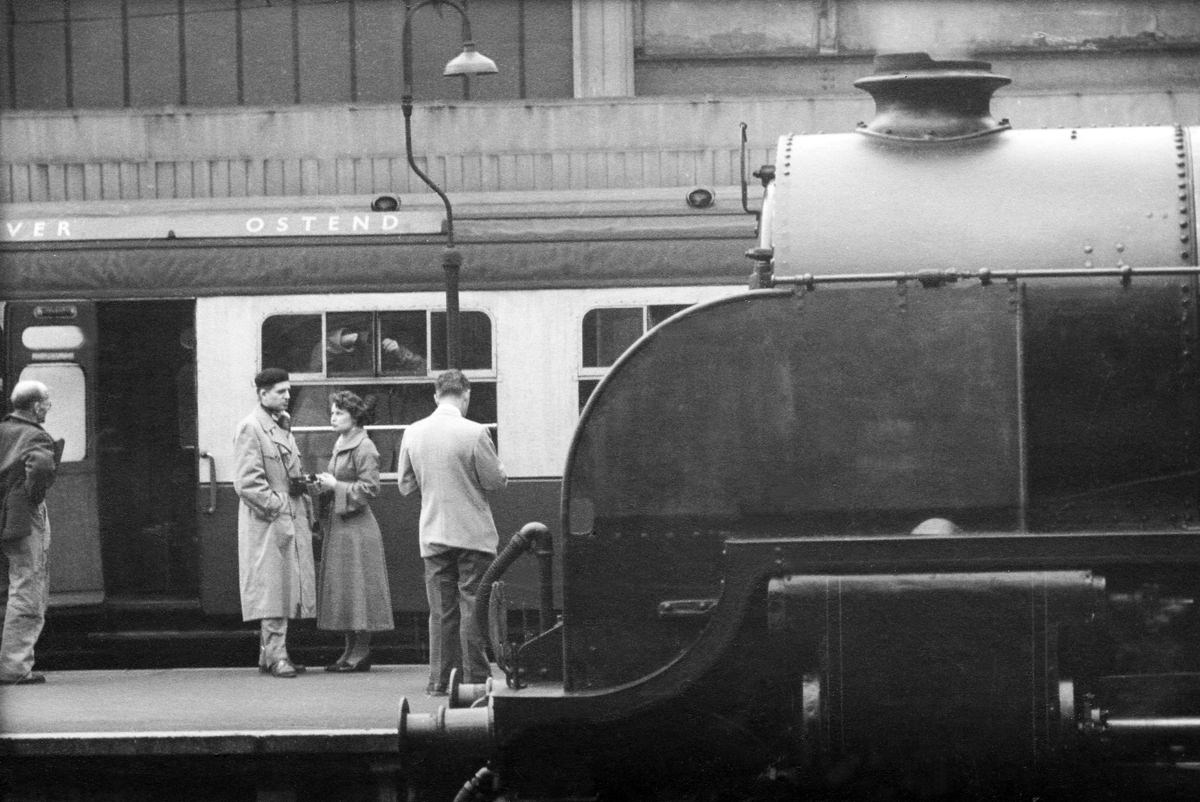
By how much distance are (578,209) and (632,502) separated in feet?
19.3

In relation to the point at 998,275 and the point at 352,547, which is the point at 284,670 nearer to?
the point at 352,547

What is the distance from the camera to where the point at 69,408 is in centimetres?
1220

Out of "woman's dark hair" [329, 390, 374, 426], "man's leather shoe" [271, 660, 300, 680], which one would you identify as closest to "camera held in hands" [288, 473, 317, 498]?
"woman's dark hair" [329, 390, 374, 426]

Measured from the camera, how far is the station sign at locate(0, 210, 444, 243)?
11984 mm

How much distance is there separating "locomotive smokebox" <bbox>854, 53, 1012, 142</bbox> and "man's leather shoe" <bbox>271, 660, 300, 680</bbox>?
5009 millimetres

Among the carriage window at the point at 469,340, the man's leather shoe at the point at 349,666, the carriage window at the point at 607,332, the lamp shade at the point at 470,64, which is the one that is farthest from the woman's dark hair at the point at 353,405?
the lamp shade at the point at 470,64

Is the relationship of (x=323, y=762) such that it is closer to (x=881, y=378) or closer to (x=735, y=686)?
(x=735, y=686)

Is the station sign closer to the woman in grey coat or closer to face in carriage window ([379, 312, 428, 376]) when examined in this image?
face in carriage window ([379, 312, 428, 376])

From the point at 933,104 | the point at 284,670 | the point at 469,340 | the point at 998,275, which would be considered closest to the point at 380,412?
the point at 469,340

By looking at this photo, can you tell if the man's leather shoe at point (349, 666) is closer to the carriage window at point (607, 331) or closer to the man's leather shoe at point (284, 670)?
the man's leather shoe at point (284, 670)

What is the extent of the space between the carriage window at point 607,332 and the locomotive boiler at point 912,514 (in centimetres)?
514

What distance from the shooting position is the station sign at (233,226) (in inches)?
472

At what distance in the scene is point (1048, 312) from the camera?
20.2 ft

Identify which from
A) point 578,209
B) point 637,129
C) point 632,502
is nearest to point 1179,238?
point 632,502
